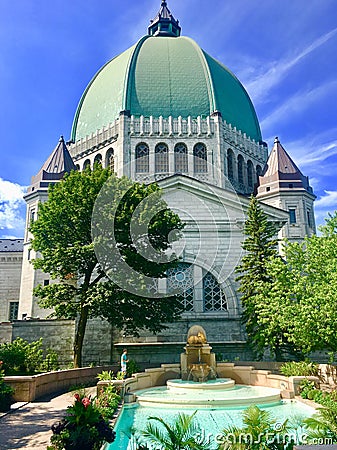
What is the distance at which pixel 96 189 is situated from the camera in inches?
826

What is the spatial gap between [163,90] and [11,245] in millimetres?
20603

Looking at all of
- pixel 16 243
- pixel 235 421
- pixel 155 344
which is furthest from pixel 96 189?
pixel 16 243

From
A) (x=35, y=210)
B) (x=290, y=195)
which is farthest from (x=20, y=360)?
(x=290, y=195)

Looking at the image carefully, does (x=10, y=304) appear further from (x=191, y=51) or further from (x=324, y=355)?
(x=191, y=51)

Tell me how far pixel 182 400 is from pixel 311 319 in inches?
261

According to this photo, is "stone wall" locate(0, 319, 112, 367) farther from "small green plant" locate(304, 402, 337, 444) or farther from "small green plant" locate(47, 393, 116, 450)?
"small green plant" locate(304, 402, 337, 444)

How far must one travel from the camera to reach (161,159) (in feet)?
118

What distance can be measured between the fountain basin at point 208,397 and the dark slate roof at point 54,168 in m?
23.3

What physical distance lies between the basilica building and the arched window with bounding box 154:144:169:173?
87 mm

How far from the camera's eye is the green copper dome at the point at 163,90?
3788 cm

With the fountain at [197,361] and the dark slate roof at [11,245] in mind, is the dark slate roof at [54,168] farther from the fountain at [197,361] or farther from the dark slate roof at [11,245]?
the fountain at [197,361]

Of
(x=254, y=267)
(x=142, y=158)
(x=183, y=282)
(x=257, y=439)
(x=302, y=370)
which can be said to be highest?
(x=142, y=158)

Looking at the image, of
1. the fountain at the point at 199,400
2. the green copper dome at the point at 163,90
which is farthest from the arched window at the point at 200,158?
the fountain at the point at 199,400

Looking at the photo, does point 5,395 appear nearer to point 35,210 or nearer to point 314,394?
point 314,394
